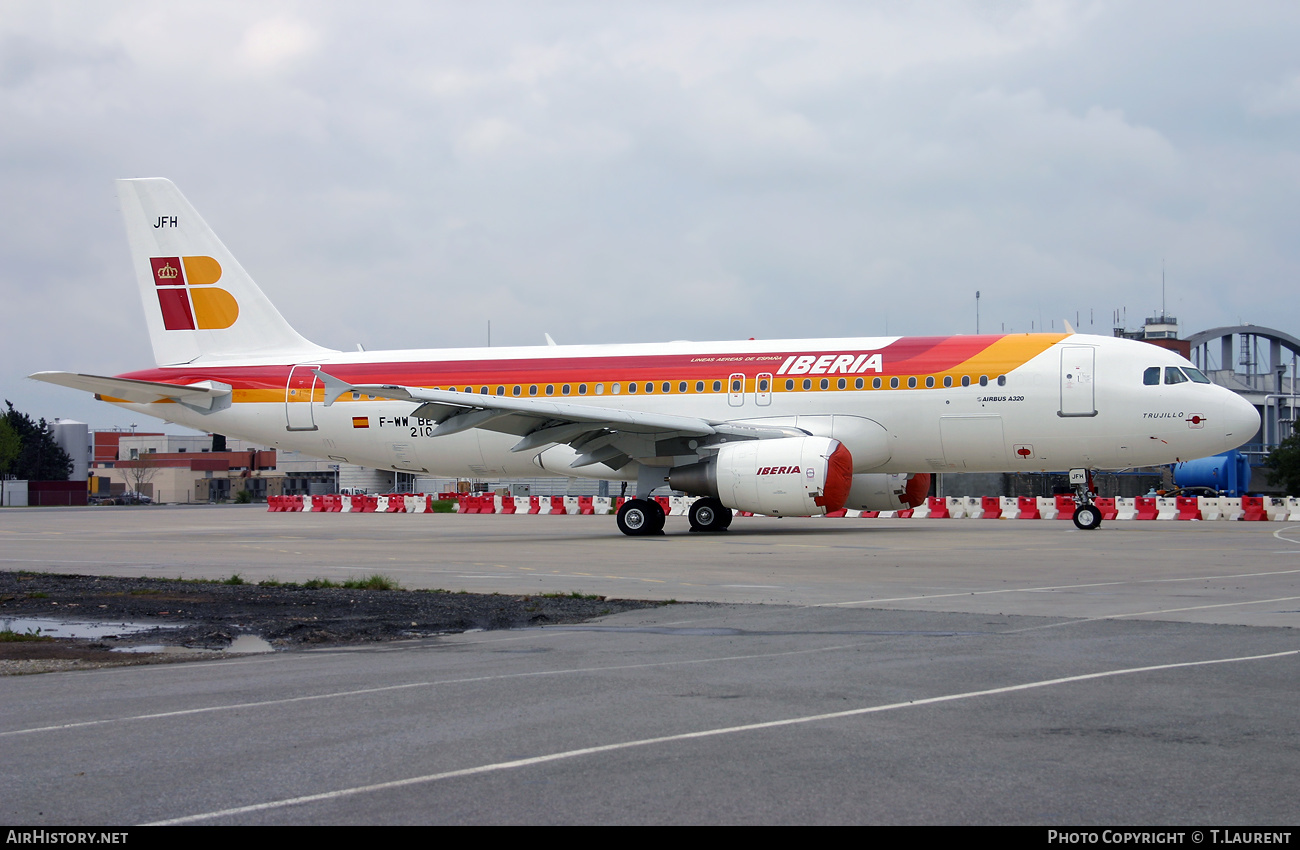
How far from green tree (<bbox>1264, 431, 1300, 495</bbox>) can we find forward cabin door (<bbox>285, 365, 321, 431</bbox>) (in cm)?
4863

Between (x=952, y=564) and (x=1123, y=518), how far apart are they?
17.3 meters

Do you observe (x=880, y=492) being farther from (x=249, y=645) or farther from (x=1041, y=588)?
(x=249, y=645)

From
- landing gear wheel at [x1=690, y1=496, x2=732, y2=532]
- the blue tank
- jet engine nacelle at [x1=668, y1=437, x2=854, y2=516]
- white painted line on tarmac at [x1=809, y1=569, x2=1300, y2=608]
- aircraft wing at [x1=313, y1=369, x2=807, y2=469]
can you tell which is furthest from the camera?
the blue tank

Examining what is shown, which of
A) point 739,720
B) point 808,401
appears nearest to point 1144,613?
point 739,720

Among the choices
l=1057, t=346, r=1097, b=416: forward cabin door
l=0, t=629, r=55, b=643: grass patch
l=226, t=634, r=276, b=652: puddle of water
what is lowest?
l=226, t=634, r=276, b=652: puddle of water

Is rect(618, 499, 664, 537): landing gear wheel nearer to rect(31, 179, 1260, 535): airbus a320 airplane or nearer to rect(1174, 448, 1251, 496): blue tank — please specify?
rect(31, 179, 1260, 535): airbus a320 airplane

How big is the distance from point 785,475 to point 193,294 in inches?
560

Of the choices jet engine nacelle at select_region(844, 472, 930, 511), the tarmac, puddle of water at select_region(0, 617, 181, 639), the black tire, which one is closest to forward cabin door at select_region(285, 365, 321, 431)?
the black tire

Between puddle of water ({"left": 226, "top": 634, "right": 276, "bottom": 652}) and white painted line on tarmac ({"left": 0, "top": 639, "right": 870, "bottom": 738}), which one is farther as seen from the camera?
puddle of water ({"left": 226, "top": 634, "right": 276, "bottom": 652})

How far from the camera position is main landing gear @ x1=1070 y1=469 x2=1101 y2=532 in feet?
73.6

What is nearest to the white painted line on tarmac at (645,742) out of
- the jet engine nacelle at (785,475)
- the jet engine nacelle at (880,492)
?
the jet engine nacelle at (785,475)

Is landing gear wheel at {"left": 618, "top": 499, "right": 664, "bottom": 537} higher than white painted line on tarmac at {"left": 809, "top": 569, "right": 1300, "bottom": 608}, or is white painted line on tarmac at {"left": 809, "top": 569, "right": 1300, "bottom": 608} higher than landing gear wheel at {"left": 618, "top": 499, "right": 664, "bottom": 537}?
landing gear wheel at {"left": 618, "top": 499, "right": 664, "bottom": 537}

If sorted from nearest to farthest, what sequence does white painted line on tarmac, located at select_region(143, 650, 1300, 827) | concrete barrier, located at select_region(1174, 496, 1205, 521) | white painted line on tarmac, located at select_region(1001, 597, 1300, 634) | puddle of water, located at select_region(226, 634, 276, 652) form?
1. white painted line on tarmac, located at select_region(143, 650, 1300, 827)
2. puddle of water, located at select_region(226, 634, 276, 652)
3. white painted line on tarmac, located at select_region(1001, 597, 1300, 634)
4. concrete barrier, located at select_region(1174, 496, 1205, 521)

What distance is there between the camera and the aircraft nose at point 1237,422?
70.0 ft
